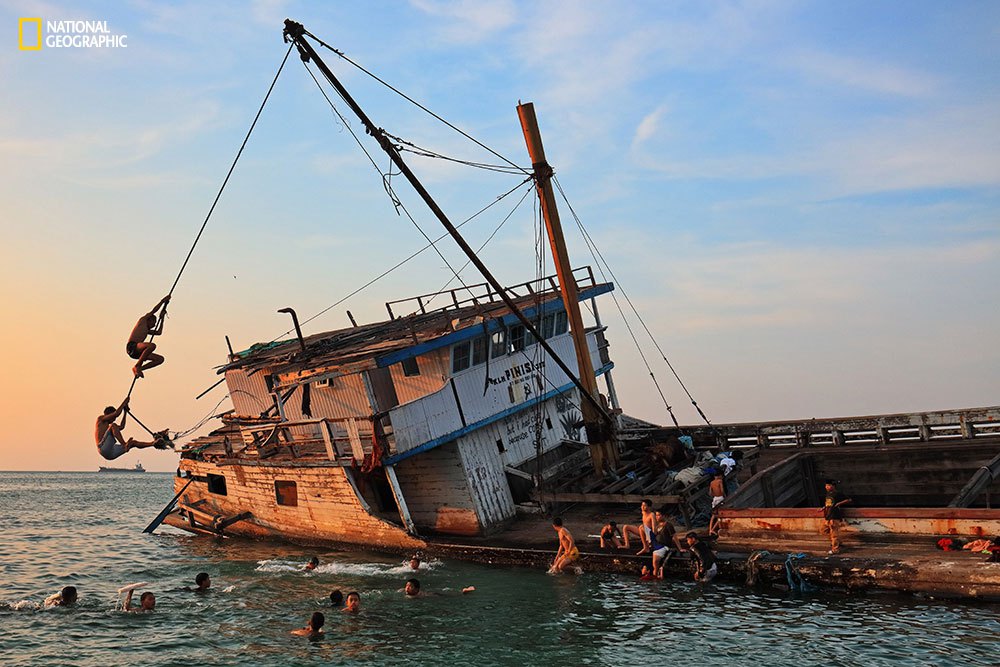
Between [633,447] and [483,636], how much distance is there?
13528 millimetres

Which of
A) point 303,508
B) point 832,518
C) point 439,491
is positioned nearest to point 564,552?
point 439,491

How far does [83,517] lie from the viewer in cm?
5453

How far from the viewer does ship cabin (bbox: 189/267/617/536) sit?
931 inches

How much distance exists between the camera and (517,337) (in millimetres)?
26750

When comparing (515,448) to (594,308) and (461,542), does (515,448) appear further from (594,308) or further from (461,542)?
(594,308)

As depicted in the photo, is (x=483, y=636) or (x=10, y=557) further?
(x=10, y=557)

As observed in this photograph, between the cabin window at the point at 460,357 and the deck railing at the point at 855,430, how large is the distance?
24.7ft

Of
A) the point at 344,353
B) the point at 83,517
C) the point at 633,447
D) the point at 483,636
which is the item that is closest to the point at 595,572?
the point at 483,636

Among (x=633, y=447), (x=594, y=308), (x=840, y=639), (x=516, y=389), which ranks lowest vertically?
(x=840, y=639)

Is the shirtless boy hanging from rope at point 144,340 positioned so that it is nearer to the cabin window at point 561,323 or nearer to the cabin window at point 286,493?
the cabin window at point 286,493

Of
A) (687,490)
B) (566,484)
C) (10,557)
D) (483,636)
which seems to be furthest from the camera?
(10,557)

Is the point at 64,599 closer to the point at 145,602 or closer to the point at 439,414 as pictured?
the point at 145,602

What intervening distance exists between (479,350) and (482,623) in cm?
1019

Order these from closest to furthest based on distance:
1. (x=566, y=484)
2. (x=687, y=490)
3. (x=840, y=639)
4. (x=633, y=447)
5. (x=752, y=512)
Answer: (x=840, y=639)
(x=752, y=512)
(x=687, y=490)
(x=566, y=484)
(x=633, y=447)
